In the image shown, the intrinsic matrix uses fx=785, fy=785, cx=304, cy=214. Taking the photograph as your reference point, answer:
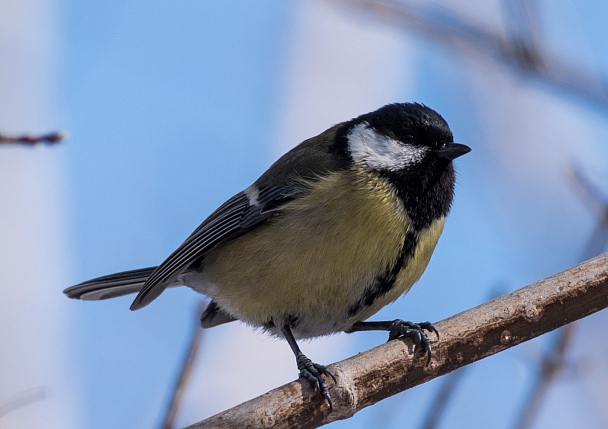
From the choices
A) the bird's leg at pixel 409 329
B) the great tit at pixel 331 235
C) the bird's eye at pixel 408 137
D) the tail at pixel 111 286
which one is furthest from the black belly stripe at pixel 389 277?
the tail at pixel 111 286

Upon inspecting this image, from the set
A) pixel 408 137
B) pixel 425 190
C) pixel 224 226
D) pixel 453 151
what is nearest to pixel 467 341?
pixel 425 190

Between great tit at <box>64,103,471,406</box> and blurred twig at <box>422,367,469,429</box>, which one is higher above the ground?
great tit at <box>64,103,471,406</box>

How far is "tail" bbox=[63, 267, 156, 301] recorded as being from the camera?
130 inches

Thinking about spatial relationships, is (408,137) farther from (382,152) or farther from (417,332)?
(417,332)

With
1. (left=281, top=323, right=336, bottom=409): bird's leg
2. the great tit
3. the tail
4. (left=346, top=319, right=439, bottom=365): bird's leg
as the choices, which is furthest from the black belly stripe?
the tail

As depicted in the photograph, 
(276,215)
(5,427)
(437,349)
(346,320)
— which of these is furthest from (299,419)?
(5,427)

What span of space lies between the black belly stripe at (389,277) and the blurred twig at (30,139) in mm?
1320

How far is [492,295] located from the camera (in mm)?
2539

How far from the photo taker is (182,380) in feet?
6.15

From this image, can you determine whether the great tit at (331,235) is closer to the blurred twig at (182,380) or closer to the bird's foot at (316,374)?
the bird's foot at (316,374)

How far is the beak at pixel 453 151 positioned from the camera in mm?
2850

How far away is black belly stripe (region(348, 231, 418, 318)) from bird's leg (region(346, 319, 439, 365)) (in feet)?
0.39

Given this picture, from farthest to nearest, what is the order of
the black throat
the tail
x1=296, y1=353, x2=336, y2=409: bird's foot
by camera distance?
the tail
the black throat
x1=296, y1=353, x2=336, y2=409: bird's foot

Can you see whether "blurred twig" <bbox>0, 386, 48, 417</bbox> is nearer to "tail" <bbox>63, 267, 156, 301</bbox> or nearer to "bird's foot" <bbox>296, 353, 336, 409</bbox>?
"bird's foot" <bbox>296, 353, 336, 409</bbox>
